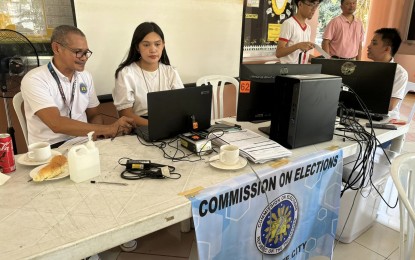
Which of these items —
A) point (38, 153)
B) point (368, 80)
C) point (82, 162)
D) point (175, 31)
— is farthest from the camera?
point (175, 31)

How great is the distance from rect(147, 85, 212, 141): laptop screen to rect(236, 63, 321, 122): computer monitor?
0.17 metres

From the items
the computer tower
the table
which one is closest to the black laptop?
the table

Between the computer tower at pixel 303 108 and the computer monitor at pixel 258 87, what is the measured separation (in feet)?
0.33

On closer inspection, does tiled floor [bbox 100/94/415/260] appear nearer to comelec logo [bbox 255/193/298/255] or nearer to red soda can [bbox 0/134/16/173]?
comelec logo [bbox 255/193/298/255]

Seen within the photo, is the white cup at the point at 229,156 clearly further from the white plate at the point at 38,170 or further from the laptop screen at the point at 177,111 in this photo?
the white plate at the point at 38,170

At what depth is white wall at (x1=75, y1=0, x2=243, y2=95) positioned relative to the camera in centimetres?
229

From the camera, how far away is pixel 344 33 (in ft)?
10.3

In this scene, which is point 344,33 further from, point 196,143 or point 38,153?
point 38,153

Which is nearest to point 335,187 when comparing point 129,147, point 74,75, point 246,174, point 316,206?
point 316,206

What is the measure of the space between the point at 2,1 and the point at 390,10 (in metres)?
6.21

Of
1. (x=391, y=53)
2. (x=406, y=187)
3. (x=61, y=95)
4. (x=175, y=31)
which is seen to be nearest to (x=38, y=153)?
(x=61, y=95)

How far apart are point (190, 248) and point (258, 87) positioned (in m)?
1.03

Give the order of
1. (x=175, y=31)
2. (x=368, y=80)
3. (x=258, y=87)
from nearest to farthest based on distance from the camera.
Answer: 1. (x=258, y=87)
2. (x=368, y=80)
3. (x=175, y=31)

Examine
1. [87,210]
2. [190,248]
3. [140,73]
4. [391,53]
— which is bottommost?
[190,248]
